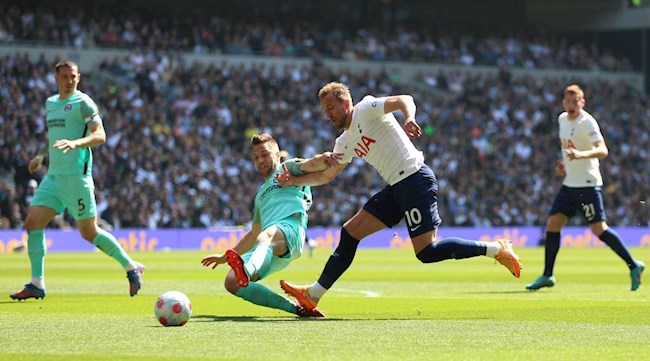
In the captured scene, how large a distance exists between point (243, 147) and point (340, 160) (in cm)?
2842

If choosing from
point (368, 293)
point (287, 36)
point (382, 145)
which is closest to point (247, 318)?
point (382, 145)

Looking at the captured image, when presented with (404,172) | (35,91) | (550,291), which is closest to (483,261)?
(550,291)

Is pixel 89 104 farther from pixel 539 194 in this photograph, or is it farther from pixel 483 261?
pixel 539 194

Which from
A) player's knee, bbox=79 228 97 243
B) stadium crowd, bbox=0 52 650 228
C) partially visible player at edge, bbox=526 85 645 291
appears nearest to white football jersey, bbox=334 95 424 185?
player's knee, bbox=79 228 97 243

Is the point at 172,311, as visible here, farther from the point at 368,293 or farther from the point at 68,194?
the point at 368,293

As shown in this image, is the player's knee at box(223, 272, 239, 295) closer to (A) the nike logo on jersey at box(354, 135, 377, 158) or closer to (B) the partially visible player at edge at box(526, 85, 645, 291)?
(A) the nike logo on jersey at box(354, 135, 377, 158)

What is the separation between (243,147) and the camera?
3878 centimetres

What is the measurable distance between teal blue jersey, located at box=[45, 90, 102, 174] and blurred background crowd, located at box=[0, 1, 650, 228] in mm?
18434

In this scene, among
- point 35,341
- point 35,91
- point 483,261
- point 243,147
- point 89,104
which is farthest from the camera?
point 243,147

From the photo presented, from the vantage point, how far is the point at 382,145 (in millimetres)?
10555

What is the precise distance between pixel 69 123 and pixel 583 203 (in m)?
6.24

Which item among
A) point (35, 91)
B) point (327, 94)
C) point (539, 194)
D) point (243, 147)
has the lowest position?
point (539, 194)

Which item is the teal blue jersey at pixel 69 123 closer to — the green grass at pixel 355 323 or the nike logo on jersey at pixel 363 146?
the green grass at pixel 355 323

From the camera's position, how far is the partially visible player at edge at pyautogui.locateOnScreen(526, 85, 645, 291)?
14797mm
